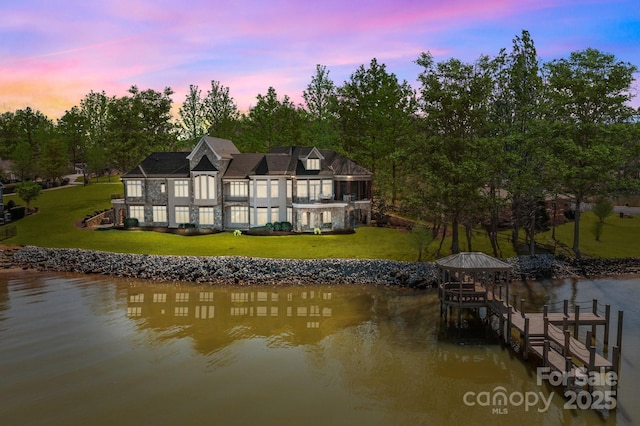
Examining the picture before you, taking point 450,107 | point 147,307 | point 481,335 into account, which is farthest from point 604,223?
point 147,307

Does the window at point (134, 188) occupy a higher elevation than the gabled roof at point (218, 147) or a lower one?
lower

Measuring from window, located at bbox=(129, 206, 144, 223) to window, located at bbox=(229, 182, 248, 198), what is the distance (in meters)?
11.2

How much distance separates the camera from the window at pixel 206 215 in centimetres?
5197

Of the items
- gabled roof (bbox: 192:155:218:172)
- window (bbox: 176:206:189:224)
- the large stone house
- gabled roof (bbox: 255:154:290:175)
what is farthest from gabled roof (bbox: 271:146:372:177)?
window (bbox: 176:206:189:224)

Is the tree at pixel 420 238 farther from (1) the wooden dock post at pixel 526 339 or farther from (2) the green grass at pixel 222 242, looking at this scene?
(1) the wooden dock post at pixel 526 339

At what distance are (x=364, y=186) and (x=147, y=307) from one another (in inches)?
1194

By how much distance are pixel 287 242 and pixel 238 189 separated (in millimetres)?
11222

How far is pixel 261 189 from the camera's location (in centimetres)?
5103

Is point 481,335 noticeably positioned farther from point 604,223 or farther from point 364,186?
point 604,223

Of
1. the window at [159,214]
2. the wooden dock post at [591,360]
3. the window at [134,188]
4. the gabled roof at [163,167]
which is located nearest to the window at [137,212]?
the window at [134,188]

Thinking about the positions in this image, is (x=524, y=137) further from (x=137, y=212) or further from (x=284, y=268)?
(x=137, y=212)

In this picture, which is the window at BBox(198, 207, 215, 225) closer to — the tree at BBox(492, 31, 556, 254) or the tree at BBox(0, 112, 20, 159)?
the tree at BBox(492, 31, 556, 254)

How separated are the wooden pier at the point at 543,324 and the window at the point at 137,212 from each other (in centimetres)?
3740

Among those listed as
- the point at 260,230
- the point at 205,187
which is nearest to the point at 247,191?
the point at 205,187
